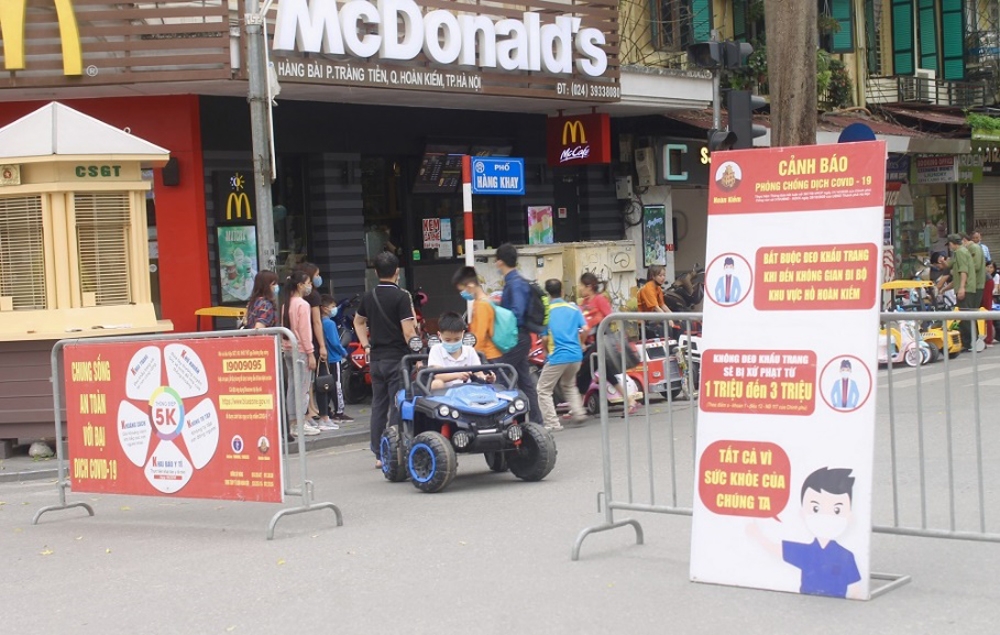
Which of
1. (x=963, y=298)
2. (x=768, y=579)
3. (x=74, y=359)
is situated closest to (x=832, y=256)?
(x=768, y=579)

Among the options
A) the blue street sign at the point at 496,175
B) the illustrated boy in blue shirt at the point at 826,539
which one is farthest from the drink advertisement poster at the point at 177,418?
the blue street sign at the point at 496,175

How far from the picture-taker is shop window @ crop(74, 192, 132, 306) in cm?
1333

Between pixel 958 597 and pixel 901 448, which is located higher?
pixel 901 448

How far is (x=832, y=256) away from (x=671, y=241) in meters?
17.2

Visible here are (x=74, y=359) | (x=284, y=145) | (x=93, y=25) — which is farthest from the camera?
(x=284, y=145)

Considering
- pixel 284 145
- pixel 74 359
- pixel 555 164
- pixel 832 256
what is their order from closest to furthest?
pixel 832 256, pixel 74 359, pixel 284 145, pixel 555 164

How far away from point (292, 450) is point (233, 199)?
4.39 metres

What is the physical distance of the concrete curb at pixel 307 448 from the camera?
39.8 feet

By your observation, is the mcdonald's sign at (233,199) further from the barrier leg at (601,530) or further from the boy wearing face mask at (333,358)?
the barrier leg at (601,530)

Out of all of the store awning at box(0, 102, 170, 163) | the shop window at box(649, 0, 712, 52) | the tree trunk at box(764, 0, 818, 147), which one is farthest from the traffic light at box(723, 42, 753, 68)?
the shop window at box(649, 0, 712, 52)

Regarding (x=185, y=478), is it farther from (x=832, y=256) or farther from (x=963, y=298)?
(x=963, y=298)

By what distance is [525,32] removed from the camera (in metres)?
17.4

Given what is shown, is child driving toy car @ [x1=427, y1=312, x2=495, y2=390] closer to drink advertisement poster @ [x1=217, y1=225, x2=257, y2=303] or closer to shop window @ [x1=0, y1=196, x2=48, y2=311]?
shop window @ [x1=0, y1=196, x2=48, y2=311]

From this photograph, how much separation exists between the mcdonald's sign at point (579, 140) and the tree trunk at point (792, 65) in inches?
148
